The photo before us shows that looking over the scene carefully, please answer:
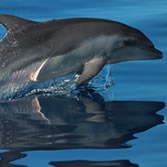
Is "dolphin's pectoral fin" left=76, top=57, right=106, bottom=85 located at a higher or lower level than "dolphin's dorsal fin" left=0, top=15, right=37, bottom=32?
lower

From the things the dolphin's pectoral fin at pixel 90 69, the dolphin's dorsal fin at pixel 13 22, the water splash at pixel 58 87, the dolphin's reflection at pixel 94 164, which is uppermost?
the dolphin's dorsal fin at pixel 13 22

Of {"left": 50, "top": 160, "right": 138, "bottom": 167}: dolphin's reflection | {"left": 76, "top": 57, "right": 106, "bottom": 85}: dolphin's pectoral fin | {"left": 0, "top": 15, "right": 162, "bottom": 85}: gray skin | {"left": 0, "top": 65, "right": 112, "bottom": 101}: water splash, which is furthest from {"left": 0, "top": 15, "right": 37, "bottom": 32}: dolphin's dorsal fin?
{"left": 50, "top": 160, "right": 138, "bottom": 167}: dolphin's reflection

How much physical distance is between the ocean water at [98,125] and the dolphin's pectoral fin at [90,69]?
0.68 ft

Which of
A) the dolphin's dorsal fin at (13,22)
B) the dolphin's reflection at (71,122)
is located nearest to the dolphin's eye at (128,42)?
the dolphin's reflection at (71,122)

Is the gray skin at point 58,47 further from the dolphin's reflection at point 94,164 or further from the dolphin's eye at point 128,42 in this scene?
the dolphin's reflection at point 94,164

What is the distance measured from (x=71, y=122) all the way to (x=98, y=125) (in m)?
0.35

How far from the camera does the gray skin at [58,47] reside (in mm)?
8141

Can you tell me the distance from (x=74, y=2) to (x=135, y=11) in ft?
5.38

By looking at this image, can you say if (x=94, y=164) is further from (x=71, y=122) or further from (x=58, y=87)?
(x=58, y=87)

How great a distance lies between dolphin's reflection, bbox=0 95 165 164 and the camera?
6203 mm

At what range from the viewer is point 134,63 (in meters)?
9.61

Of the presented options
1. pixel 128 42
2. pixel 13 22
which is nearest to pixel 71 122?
pixel 13 22

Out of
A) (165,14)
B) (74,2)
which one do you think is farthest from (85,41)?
(74,2)

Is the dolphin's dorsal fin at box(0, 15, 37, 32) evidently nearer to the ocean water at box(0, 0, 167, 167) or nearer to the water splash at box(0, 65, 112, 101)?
the water splash at box(0, 65, 112, 101)
